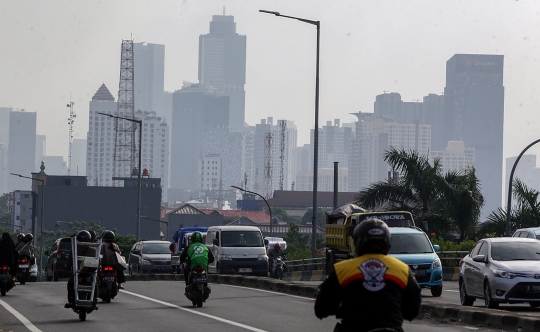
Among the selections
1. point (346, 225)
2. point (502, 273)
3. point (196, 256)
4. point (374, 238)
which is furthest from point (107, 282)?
point (374, 238)

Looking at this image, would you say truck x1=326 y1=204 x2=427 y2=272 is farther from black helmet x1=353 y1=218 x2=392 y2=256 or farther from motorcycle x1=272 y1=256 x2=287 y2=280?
black helmet x1=353 y1=218 x2=392 y2=256

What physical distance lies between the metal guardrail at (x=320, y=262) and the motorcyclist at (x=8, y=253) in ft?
57.9

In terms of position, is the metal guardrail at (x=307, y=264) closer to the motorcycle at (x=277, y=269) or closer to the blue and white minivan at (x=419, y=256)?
the motorcycle at (x=277, y=269)

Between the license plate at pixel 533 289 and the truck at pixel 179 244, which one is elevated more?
the license plate at pixel 533 289

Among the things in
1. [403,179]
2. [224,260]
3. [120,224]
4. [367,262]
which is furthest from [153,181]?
[367,262]

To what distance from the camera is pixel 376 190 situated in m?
45.1

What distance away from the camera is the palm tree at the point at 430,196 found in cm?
4422

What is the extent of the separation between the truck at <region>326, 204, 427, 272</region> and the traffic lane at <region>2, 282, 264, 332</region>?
26.4 ft

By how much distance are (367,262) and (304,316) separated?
11074 millimetres

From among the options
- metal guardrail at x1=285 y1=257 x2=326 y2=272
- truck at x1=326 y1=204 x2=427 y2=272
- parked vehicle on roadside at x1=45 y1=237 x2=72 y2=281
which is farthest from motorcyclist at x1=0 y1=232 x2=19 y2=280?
metal guardrail at x1=285 y1=257 x2=326 y2=272

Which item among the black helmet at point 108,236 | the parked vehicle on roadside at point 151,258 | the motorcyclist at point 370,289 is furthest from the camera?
the parked vehicle on roadside at point 151,258

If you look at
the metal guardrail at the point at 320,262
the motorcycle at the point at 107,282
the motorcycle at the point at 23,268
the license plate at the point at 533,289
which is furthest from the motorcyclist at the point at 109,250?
the metal guardrail at the point at 320,262

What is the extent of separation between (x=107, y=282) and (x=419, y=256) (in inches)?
298

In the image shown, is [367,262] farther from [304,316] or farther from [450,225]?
[450,225]
